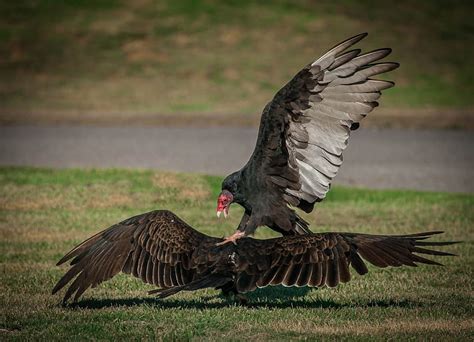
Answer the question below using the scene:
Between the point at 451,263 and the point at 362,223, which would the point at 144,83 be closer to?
the point at 362,223

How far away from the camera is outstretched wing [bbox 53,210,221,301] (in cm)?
746

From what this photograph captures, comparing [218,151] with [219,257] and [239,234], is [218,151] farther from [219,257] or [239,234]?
[219,257]

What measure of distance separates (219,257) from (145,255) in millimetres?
596

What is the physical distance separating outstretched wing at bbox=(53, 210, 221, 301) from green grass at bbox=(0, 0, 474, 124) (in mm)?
18041

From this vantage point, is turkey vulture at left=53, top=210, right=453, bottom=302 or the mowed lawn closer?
the mowed lawn

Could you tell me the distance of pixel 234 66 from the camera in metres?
31.8

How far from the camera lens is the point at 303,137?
26.7 feet

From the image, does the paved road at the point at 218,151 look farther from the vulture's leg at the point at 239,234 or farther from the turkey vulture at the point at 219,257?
the turkey vulture at the point at 219,257

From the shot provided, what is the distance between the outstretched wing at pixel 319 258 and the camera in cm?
695

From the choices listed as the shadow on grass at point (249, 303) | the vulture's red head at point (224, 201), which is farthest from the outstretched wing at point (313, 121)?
the shadow on grass at point (249, 303)

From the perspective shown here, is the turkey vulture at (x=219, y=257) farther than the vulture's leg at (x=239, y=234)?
No

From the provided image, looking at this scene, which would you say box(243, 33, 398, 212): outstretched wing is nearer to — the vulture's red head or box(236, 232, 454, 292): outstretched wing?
the vulture's red head

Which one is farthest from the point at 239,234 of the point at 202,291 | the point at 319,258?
the point at 202,291

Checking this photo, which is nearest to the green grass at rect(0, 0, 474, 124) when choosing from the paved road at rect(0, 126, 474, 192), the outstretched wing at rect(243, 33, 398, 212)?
the paved road at rect(0, 126, 474, 192)
